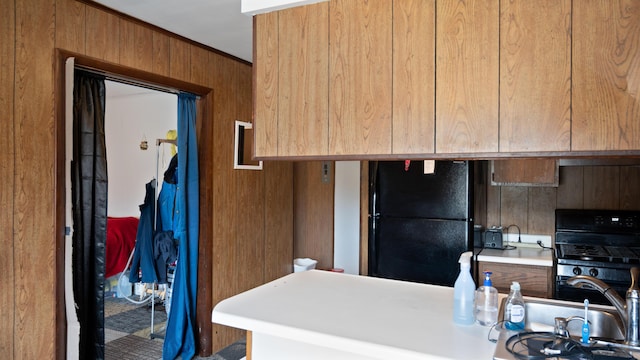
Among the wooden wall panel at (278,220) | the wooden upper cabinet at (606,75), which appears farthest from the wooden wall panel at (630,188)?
the wooden wall panel at (278,220)

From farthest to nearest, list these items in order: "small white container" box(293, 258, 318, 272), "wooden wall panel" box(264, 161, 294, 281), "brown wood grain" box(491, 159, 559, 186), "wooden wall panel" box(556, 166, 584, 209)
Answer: "small white container" box(293, 258, 318, 272), "wooden wall panel" box(264, 161, 294, 281), "wooden wall panel" box(556, 166, 584, 209), "brown wood grain" box(491, 159, 559, 186)

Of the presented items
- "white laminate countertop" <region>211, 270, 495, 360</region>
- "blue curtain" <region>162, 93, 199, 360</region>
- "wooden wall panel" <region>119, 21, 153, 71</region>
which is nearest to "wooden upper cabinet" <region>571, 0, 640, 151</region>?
"white laminate countertop" <region>211, 270, 495, 360</region>

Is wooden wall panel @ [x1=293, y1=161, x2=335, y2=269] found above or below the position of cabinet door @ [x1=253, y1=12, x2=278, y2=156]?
below

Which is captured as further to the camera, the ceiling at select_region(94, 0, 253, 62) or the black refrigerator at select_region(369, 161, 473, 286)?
the black refrigerator at select_region(369, 161, 473, 286)

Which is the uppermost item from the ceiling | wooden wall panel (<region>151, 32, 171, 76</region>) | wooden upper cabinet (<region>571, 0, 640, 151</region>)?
the ceiling

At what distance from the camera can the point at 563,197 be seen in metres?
3.50

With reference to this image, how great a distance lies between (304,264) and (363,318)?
9.54ft

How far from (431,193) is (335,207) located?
160cm

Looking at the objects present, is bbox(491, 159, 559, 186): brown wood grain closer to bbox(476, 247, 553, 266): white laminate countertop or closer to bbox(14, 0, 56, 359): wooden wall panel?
bbox(476, 247, 553, 266): white laminate countertop

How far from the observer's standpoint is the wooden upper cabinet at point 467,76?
1630mm

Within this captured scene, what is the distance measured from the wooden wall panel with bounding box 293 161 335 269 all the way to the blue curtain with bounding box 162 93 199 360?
5.42ft

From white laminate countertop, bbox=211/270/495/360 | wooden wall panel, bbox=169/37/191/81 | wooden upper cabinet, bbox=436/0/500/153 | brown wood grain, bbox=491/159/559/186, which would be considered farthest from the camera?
brown wood grain, bbox=491/159/559/186

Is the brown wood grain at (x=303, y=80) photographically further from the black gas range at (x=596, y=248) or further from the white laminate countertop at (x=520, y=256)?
the black gas range at (x=596, y=248)

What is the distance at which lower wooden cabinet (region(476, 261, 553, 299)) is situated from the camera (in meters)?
2.99
